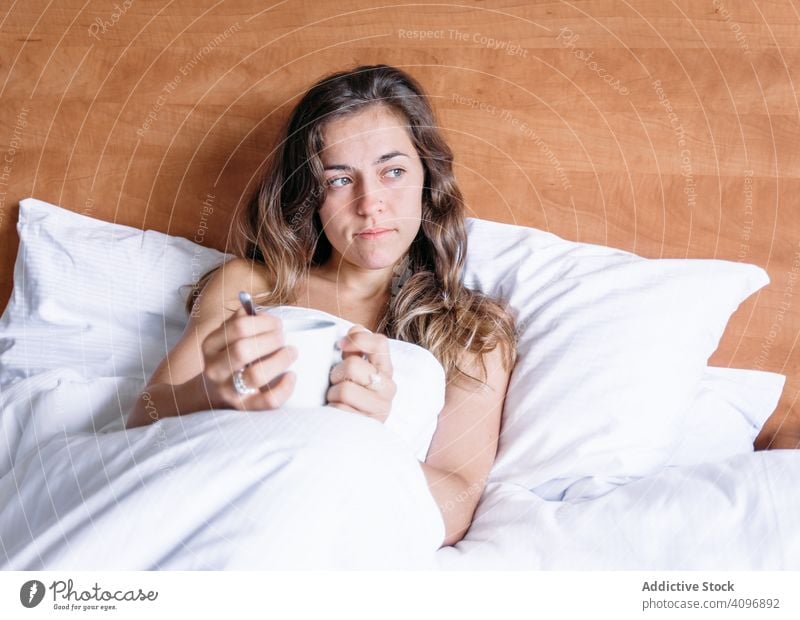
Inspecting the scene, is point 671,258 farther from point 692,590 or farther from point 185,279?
point 185,279

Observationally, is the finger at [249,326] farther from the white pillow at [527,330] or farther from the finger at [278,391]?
the white pillow at [527,330]

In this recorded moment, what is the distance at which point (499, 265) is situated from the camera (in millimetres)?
786

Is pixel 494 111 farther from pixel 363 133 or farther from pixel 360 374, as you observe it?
pixel 360 374

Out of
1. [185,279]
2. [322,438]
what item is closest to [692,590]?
[322,438]

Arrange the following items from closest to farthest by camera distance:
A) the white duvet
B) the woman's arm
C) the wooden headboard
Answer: the white duvet
the woman's arm
the wooden headboard

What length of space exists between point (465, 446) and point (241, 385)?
24 cm

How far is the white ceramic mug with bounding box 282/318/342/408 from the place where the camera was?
19.8 inches

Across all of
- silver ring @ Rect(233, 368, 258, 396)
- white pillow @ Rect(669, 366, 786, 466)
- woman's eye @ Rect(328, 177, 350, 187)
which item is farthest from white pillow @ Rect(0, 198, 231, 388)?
white pillow @ Rect(669, 366, 786, 466)

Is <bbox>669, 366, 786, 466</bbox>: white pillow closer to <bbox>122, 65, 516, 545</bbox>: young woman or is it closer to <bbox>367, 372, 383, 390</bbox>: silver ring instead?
<bbox>122, 65, 516, 545</bbox>: young woman

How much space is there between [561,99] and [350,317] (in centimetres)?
33

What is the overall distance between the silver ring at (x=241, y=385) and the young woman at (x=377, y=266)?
0.05 meters

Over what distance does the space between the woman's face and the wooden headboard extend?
13 cm

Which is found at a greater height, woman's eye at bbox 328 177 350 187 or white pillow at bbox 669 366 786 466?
woman's eye at bbox 328 177 350 187

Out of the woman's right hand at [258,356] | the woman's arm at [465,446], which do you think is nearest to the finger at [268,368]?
the woman's right hand at [258,356]
